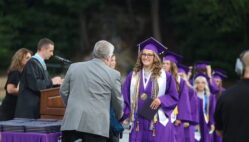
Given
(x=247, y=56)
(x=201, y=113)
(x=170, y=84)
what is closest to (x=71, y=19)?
(x=201, y=113)

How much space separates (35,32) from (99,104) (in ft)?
111

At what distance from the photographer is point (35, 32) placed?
40125 mm

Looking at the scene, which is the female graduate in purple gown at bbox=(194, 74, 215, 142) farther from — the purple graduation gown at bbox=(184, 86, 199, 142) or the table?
the table

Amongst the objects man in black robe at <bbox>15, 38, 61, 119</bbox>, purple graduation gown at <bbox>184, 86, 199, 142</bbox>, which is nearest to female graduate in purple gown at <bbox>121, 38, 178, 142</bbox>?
man in black robe at <bbox>15, 38, 61, 119</bbox>

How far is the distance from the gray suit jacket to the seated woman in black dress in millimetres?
2433

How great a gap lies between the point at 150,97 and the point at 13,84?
2.42 m

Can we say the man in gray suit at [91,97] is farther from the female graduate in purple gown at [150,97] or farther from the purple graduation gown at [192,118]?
the purple graduation gown at [192,118]

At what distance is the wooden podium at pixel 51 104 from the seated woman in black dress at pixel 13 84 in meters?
1.30

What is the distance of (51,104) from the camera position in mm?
8094

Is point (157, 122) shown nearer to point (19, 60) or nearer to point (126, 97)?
point (126, 97)

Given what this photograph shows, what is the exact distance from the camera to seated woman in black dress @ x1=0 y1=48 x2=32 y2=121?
9.38m

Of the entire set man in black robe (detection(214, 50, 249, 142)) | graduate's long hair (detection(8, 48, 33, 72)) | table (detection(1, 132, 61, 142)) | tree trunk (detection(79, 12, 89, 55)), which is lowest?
table (detection(1, 132, 61, 142))

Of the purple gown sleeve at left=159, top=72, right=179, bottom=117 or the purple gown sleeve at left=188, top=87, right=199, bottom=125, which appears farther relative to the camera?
the purple gown sleeve at left=188, top=87, right=199, bottom=125

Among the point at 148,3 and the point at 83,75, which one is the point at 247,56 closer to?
the point at 83,75
